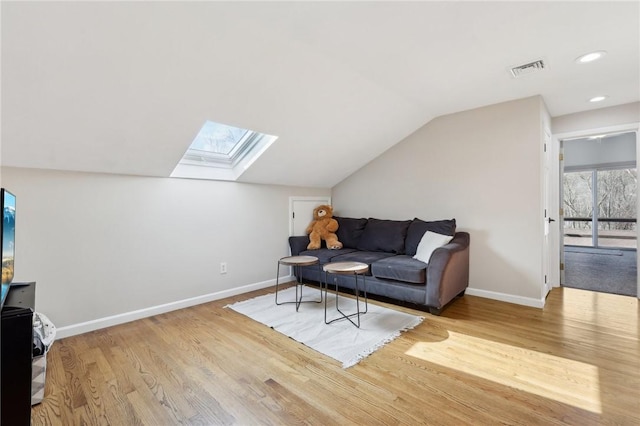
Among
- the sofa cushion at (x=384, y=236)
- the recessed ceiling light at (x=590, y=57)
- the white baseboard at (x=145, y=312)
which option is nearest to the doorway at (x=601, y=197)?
the sofa cushion at (x=384, y=236)

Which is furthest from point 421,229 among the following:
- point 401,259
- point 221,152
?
point 221,152

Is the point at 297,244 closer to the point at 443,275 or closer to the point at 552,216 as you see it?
the point at 443,275

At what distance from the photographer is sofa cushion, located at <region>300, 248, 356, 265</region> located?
3.57 meters

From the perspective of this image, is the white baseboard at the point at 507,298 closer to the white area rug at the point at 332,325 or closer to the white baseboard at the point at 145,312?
the white area rug at the point at 332,325

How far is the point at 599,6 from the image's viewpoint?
1676mm

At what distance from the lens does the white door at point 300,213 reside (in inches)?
164

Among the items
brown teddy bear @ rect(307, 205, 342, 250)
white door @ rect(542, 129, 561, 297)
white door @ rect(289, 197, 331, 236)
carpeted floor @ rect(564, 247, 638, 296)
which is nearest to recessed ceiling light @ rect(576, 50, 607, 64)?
white door @ rect(542, 129, 561, 297)

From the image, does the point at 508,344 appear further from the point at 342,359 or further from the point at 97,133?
the point at 97,133

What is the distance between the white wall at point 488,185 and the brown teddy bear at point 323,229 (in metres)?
0.94

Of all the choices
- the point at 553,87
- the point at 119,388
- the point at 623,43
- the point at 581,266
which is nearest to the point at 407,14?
the point at 623,43

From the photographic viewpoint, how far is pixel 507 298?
3.18 m

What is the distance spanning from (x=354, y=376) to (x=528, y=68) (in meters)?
2.76

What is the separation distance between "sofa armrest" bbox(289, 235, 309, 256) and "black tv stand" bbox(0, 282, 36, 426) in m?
2.87

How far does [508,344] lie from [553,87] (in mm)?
2402
